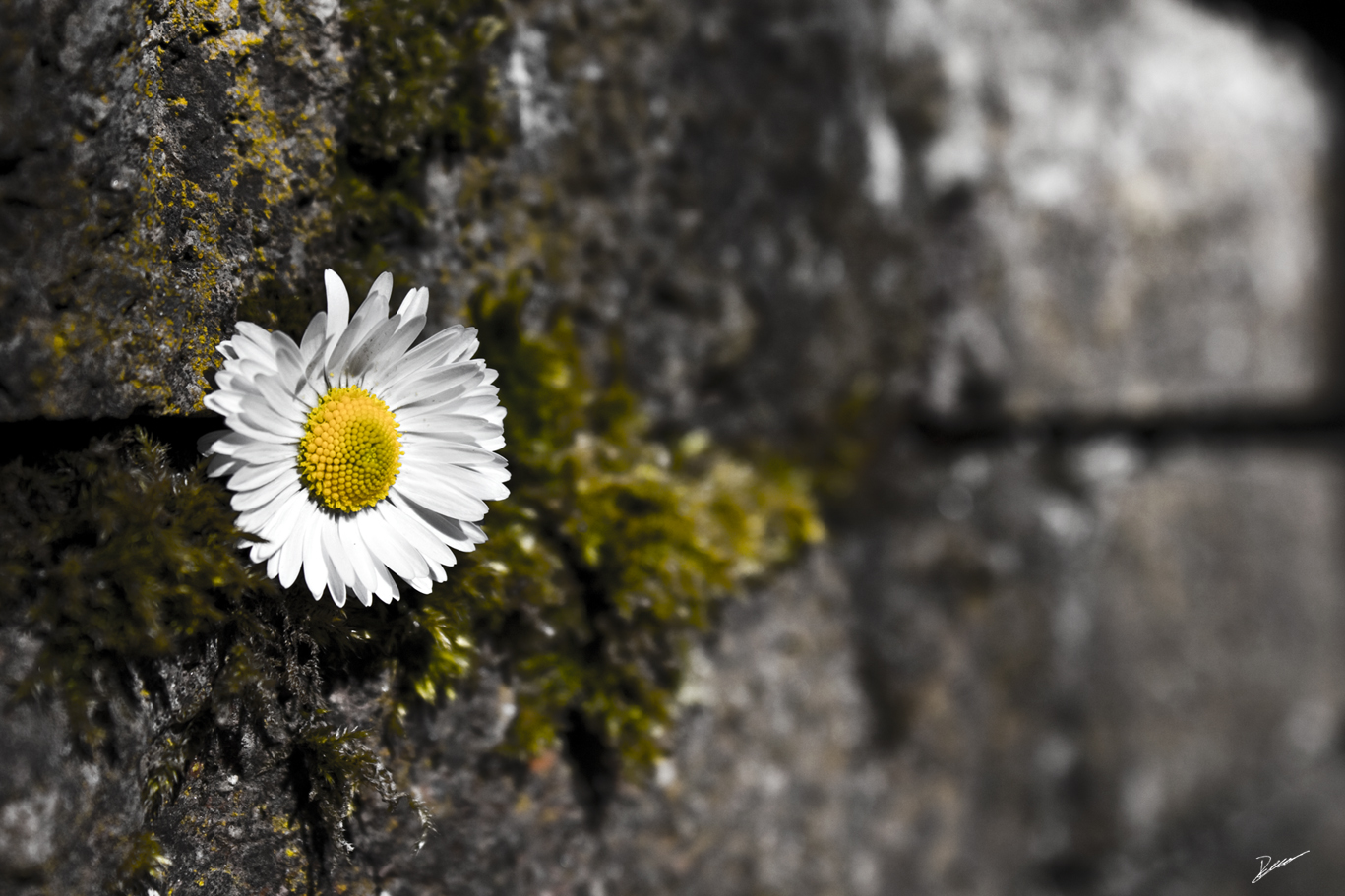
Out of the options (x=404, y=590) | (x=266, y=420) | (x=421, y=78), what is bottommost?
(x=404, y=590)

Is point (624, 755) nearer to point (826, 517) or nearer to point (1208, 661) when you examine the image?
point (826, 517)

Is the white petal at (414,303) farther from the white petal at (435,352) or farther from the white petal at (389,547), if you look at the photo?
the white petal at (389,547)

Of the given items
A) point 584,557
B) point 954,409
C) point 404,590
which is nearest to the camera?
point 404,590

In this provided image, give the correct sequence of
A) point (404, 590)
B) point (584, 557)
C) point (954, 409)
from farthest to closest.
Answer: point (954, 409) < point (584, 557) < point (404, 590)

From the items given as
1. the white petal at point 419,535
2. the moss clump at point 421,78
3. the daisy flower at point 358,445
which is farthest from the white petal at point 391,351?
the moss clump at point 421,78

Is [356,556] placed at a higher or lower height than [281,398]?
lower

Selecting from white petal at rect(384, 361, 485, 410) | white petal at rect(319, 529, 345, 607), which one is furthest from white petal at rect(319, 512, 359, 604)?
white petal at rect(384, 361, 485, 410)

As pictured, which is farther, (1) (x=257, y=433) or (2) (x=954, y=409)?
(2) (x=954, y=409)

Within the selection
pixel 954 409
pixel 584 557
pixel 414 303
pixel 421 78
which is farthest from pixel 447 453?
pixel 954 409

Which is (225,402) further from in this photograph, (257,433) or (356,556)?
(356,556)
